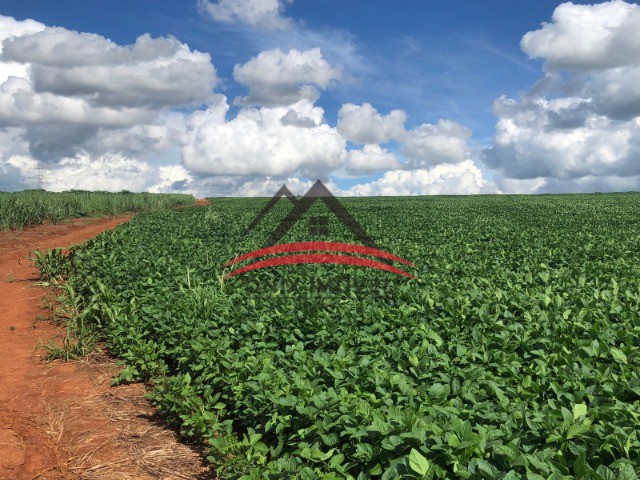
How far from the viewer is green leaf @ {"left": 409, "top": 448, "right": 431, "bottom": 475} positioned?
110 inches

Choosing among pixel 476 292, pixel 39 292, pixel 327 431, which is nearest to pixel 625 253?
pixel 476 292

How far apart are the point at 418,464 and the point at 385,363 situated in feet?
5.78

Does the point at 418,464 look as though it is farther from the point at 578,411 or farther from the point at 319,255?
the point at 319,255

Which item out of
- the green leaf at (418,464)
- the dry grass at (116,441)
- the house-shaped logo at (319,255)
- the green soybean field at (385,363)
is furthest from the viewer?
the house-shaped logo at (319,255)

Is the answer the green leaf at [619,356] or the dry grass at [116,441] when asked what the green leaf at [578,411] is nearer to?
Result: the green leaf at [619,356]

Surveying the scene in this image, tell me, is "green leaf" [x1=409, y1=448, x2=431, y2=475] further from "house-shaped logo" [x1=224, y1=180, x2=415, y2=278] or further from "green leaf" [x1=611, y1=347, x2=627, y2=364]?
"house-shaped logo" [x1=224, y1=180, x2=415, y2=278]

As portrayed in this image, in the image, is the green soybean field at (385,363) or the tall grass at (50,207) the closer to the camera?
the green soybean field at (385,363)

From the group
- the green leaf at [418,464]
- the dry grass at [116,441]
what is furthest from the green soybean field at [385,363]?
the dry grass at [116,441]

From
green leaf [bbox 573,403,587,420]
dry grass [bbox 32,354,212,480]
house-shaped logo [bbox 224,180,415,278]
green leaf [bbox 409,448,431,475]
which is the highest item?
house-shaped logo [bbox 224,180,415,278]

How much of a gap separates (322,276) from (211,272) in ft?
7.82

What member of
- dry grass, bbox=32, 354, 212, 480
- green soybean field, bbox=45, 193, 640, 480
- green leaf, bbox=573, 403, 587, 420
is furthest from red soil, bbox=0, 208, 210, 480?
green leaf, bbox=573, 403, 587, 420

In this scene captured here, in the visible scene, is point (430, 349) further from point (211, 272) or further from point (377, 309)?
point (211, 272)

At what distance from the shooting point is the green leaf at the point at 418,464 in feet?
9.14

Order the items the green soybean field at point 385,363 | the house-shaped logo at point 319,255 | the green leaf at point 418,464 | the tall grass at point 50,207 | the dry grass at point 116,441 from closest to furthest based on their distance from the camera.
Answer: the green leaf at point 418,464, the green soybean field at point 385,363, the dry grass at point 116,441, the house-shaped logo at point 319,255, the tall grass at point 50,207
